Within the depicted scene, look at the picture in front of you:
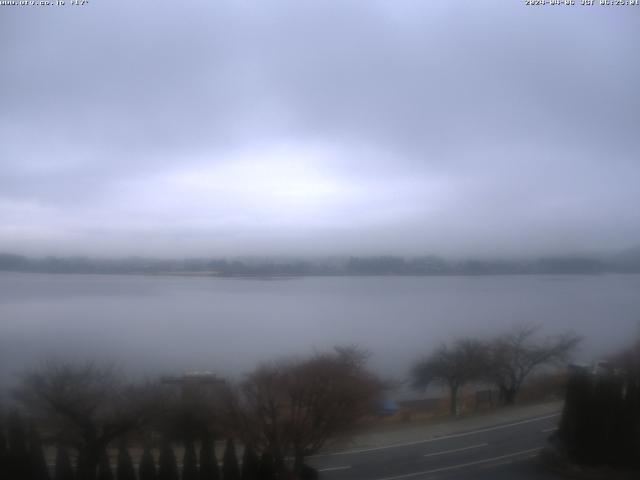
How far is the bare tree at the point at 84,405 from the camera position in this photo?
337cm

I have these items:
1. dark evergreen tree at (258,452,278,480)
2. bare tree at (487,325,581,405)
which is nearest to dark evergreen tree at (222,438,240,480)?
dark evergreen tree at (258,452,278,480)

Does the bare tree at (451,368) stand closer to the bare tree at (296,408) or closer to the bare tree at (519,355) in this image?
the bare tree at (519,355)

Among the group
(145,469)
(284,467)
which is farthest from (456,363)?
(145,469)

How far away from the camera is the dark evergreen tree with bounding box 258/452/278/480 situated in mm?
3422

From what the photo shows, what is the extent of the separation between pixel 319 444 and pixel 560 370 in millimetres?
2291

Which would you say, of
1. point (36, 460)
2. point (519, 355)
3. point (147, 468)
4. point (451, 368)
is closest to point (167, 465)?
point (147, 468)

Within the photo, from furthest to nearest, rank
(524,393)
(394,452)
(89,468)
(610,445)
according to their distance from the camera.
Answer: (524,393)
(610,445)
(394,452)
(89,468)

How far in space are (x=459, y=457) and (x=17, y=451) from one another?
319 centimetres

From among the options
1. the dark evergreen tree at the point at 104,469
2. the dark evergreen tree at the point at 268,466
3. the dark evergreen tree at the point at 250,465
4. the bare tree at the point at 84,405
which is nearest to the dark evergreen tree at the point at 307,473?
the dark evergreen tree at the point at 268,466

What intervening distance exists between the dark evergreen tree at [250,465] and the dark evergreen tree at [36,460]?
1316 millimetres

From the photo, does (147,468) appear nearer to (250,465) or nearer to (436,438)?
(250,465)

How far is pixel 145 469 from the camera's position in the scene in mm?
3346

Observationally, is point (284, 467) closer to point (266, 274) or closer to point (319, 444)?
point (319, 444)

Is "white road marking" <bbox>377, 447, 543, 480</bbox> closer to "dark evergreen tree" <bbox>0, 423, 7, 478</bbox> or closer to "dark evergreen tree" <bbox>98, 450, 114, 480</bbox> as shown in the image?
"dark evergreen tree" <bbox>98, 450, 114, 480</bbox>
